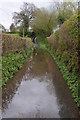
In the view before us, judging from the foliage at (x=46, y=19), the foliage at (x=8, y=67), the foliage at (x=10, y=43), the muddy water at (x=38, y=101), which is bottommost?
the muddy water at (x=38, y=101)

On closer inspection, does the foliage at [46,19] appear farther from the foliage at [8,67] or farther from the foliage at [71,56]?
the foliage at [71,56]

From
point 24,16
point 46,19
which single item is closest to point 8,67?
point 46,19

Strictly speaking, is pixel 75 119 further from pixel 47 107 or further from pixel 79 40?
pixel 79 40

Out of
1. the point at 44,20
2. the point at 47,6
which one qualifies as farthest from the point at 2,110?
the point at 47,6

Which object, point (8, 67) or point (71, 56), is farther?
point (8, 67)

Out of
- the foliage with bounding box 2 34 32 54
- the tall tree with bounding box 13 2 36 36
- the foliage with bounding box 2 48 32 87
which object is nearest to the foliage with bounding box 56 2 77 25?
the tall tree with bounding box 13 2 36 36

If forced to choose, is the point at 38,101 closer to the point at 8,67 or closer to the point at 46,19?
the point at 8,67

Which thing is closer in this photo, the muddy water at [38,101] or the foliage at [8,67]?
the muddy water at [38,101]

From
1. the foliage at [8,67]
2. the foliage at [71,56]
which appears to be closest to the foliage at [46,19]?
the foliage at [8,67]

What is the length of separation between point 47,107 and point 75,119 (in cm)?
90

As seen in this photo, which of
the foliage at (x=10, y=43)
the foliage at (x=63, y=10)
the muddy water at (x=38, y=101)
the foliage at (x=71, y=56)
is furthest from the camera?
the foliage at (x=63, y=10)

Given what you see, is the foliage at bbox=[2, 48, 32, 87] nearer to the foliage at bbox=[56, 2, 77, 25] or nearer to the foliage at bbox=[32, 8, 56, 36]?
the foliage at bbox=[56, 2, 77, 25]

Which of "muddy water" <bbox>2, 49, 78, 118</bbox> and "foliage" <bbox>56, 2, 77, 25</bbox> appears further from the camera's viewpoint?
"foliage" <bbox>56, 2, 77, 25</bbox>

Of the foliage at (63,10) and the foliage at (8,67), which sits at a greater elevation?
the foliage at (63,10)
